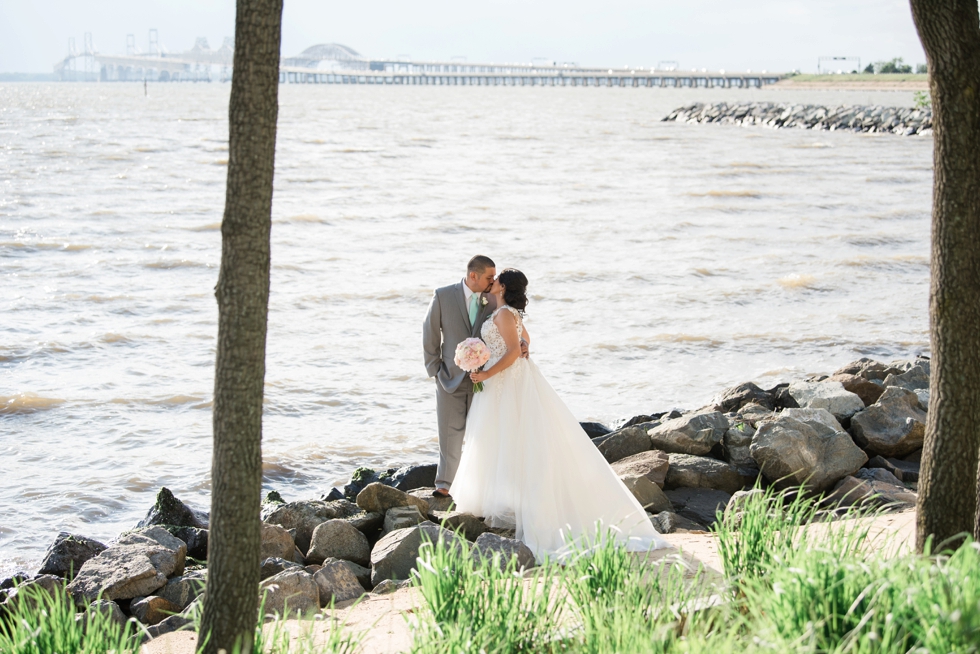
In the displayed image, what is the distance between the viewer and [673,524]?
6598mm

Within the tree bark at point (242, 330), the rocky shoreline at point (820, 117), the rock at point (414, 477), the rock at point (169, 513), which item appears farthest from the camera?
the rocky shoreline at point (820, 117)

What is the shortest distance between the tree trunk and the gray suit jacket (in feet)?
11.2

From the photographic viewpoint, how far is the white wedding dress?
6.04 meters

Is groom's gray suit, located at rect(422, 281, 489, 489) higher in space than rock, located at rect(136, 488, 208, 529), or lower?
higher

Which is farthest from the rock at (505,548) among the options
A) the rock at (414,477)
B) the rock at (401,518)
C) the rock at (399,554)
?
the rock at (414,477)

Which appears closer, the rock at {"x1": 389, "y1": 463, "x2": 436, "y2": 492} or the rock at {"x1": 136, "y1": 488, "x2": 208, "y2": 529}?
the rock at {"x1": 136, "y1": 488, "x2": 208, "y2": 529}

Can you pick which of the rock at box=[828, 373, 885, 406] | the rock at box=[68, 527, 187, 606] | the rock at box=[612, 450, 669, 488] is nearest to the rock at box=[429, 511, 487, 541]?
the rock at box=[612, 450, 669, 488]

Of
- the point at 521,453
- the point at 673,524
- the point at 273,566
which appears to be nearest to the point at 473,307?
the point at 521,453

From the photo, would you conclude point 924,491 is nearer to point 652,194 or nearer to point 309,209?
point 309,209

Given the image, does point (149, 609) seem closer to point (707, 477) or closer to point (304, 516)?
point (304, 516)

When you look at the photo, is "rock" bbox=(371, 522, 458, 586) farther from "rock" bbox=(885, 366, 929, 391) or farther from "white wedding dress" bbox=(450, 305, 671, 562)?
"rock" bbox=(885, 366, 929, 391)

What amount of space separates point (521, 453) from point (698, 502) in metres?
1.79

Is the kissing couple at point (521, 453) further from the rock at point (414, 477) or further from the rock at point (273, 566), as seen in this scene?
the rock at point (414, 477)

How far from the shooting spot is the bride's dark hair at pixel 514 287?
6242mm
